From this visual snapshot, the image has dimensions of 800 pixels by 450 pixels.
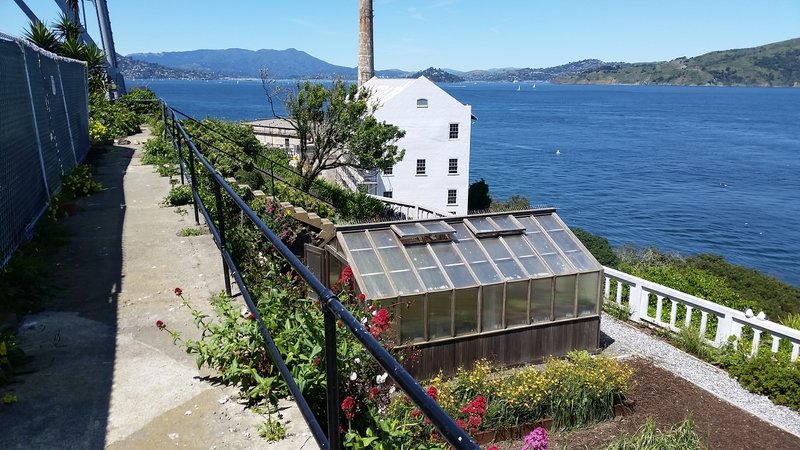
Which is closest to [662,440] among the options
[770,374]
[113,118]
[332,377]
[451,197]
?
[770,374]

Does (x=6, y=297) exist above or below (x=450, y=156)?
above

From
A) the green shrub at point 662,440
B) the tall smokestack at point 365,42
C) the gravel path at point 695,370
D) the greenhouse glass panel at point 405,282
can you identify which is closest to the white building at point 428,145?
the tall smokestack at point 365,42

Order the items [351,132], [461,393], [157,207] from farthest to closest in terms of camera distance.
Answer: [351,132]
[461,393]
[157,207]

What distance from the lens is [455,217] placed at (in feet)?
44.4

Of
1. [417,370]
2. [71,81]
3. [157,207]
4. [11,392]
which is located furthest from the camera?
[71,81]

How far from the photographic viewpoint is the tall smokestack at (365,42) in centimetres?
4988

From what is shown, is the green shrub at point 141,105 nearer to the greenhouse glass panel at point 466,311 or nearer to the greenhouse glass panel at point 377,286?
the greenhouse glass panel at point 377,286

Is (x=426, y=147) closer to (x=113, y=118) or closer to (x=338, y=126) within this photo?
(x=338, y=126)

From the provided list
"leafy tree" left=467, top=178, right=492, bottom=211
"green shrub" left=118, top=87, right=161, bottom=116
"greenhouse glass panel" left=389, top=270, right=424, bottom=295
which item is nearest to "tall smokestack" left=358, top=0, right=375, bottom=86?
"leafy tree" left=467, top=178, right=492, bottom=211

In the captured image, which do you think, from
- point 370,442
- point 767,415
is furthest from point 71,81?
point 767,415

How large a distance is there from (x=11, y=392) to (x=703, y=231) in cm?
5392

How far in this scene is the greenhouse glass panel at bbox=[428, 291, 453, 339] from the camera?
1167 centimetres

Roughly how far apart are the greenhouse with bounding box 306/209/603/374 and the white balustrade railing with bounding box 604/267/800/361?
2375 millimetres

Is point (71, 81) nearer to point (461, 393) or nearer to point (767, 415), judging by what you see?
point (461, 393)
